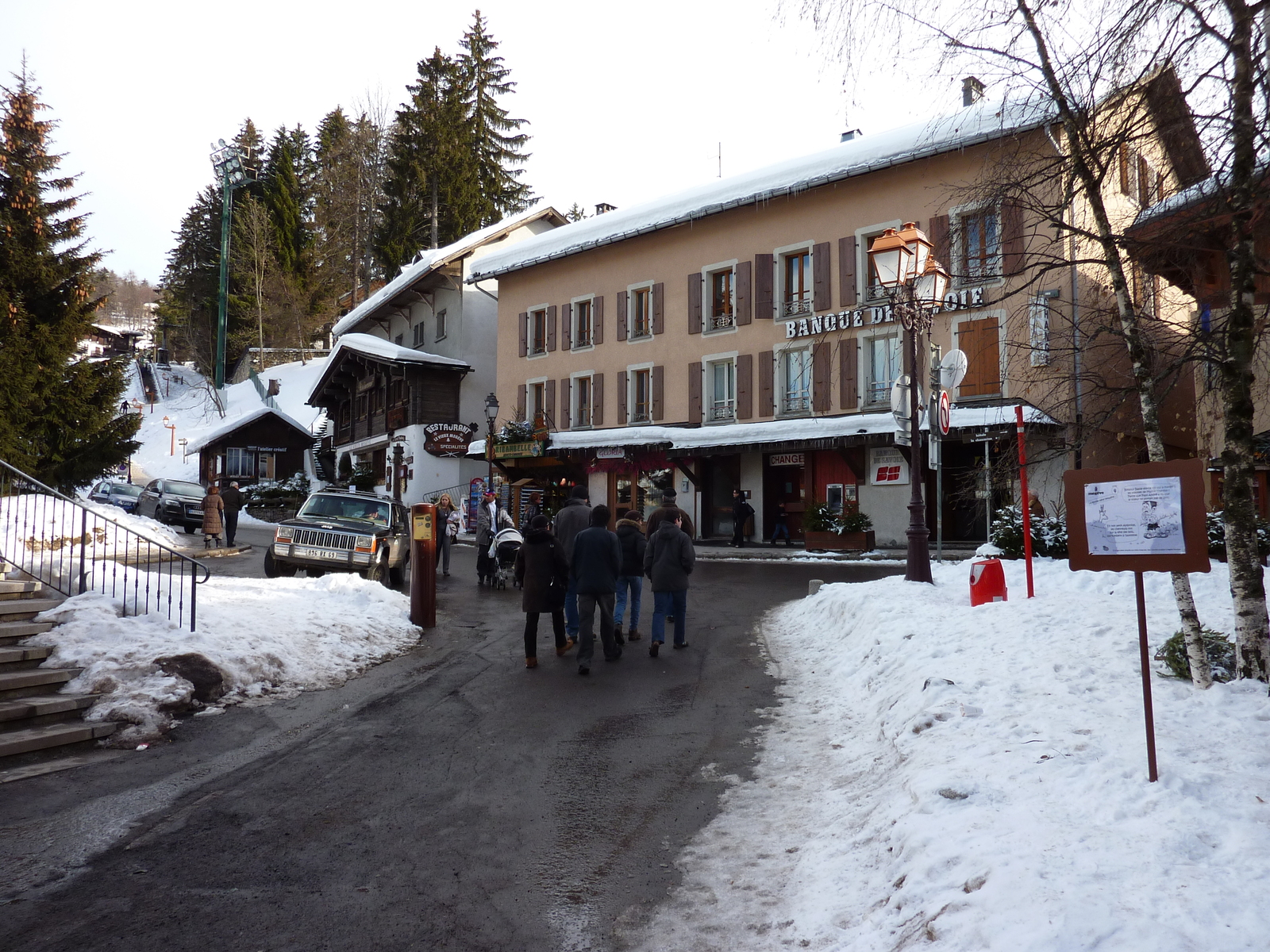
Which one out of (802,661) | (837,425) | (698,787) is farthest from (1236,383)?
(837,425)

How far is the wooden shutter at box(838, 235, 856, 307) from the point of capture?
2708cm

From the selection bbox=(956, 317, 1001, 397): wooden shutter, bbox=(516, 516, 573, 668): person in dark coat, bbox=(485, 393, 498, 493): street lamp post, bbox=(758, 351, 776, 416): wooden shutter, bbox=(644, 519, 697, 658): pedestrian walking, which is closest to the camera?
bbox=(516, 516, 573, 668): person in dark coat

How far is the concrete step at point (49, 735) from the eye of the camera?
246 inches

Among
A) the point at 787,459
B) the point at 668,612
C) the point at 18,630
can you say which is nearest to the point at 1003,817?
the point at 668,612

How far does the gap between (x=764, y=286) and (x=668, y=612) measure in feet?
66.1

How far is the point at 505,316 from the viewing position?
37.8m

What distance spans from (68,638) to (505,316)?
3099 centimetres

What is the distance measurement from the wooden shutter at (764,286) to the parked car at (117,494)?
23.7m

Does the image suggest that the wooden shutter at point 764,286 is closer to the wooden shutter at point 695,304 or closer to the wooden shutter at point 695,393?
the wooden shutter at point 695,304

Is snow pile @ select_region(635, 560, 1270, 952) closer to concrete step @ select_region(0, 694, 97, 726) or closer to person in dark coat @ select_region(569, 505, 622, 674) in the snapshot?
person in dark coat @ select_region(569, 505, 622, 674)

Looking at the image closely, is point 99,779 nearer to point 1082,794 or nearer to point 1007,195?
point 1082,794

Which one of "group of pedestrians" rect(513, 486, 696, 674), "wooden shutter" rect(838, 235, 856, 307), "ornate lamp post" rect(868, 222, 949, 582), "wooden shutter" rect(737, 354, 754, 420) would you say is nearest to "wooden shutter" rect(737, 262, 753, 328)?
"wooden shutter" rect(737, 354, 754, 420)

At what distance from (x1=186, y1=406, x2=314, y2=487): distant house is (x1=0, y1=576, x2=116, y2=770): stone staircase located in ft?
148

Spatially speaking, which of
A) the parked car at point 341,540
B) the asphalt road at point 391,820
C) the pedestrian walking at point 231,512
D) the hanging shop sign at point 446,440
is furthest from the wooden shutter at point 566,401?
the asphalt road at point 391,820
